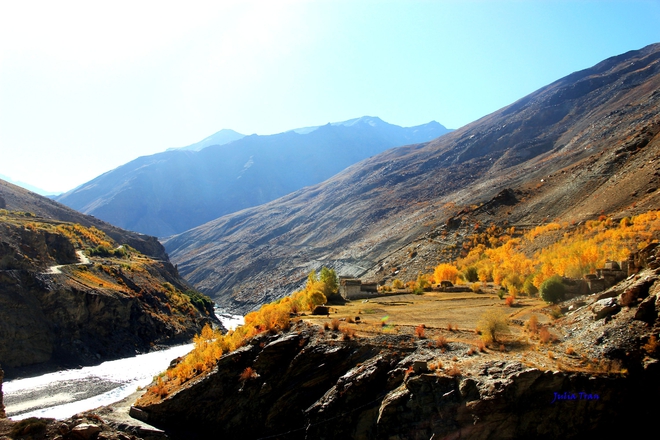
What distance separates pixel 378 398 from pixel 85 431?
12699 millimetres

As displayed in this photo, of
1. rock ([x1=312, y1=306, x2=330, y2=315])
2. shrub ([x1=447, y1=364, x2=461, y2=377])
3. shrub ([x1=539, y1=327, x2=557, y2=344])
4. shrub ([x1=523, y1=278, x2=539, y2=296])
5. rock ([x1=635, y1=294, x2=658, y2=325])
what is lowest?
shrub ([x1=523, y1=278, x2=539, y2=296])

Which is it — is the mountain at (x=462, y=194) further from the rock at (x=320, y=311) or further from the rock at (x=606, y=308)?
the rock at (x=606, y=308)

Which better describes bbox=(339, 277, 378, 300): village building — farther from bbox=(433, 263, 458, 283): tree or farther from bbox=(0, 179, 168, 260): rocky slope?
bbox=(0, 179, 168, 260): rocky slope

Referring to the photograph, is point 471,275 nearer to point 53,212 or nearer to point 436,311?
point 436,311

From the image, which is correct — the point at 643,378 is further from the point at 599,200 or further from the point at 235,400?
the point at 599,200

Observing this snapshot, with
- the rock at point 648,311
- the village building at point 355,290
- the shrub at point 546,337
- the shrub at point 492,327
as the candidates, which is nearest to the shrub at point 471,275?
the village building at point 355,290

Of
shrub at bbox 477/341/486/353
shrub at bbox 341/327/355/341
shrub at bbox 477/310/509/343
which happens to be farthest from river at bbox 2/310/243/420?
shrub at bbox 477/341/486/353

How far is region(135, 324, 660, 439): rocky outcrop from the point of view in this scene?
1117cm

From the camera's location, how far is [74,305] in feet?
138

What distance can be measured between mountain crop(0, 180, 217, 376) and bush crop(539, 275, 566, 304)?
39.0 metres

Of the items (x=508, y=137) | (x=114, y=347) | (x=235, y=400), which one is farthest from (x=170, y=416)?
(x=508, y=137)

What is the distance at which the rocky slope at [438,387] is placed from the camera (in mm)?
11172

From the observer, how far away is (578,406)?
11148mm

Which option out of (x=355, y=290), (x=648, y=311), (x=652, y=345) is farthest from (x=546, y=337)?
(x=355, y=290)
